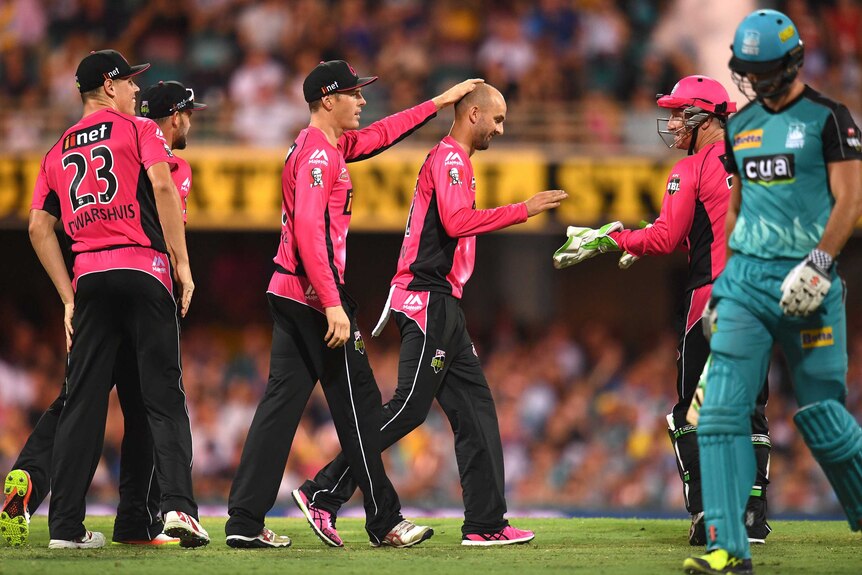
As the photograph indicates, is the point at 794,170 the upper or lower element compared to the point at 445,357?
upper

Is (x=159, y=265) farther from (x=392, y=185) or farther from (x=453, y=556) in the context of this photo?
(x=392, y=185)

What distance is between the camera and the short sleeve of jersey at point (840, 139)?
17.7 ft

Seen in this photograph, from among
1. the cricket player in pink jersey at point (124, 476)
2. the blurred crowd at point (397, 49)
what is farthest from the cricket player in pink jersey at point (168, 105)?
the blurred crowd at point (397, 49)

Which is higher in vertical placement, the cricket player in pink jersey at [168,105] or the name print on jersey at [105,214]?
the cricket player in pink jersey at [168,105]

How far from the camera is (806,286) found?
17.2 feet

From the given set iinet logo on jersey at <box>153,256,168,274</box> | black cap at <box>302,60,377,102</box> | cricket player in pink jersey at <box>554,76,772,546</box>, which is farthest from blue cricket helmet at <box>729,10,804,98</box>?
iinet logo on jersey at <box>153,256,168,274</box>

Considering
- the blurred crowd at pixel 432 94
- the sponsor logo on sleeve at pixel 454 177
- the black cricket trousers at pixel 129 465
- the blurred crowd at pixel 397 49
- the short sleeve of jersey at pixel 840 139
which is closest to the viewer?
the short sleeve of jersey at pixel 840 139

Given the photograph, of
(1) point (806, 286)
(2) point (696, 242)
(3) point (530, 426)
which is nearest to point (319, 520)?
(2) point (696, 242)

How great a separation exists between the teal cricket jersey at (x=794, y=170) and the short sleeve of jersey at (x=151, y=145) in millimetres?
2926

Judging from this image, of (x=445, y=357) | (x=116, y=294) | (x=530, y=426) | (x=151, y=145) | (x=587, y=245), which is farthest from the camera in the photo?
(x=530, y=426)

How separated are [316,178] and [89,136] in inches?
47.0

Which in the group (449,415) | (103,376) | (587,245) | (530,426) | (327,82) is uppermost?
(327,82)

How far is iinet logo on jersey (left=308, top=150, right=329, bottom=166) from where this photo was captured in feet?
21.7

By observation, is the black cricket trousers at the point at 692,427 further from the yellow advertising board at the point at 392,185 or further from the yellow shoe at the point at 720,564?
the yellow advertising board at the point at 392,185
